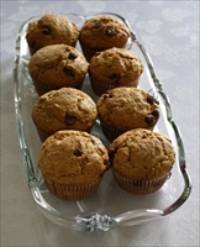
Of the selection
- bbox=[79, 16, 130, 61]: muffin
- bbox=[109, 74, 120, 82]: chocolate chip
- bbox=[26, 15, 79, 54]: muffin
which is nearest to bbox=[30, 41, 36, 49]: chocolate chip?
bbox=[26, 15, 79, 54]: muffin

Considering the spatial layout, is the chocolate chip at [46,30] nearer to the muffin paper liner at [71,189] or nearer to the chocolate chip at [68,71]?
the chocolate chip at [68,71]

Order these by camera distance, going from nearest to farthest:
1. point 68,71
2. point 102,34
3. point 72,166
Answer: point 72,166, point 68,71, point 102,34

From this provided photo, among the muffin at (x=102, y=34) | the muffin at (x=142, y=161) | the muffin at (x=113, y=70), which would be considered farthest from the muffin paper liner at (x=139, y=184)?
the muffin at (x=102, y=34)

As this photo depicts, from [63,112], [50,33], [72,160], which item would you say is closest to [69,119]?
[63,112]

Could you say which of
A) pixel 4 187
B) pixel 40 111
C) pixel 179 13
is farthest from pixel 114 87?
pixel 179 13

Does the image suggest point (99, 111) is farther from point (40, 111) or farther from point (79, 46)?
point (79, 46)

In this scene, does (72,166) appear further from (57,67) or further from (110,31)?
(110,31)

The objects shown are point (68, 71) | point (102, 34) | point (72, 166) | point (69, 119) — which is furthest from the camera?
point (102, 34)
